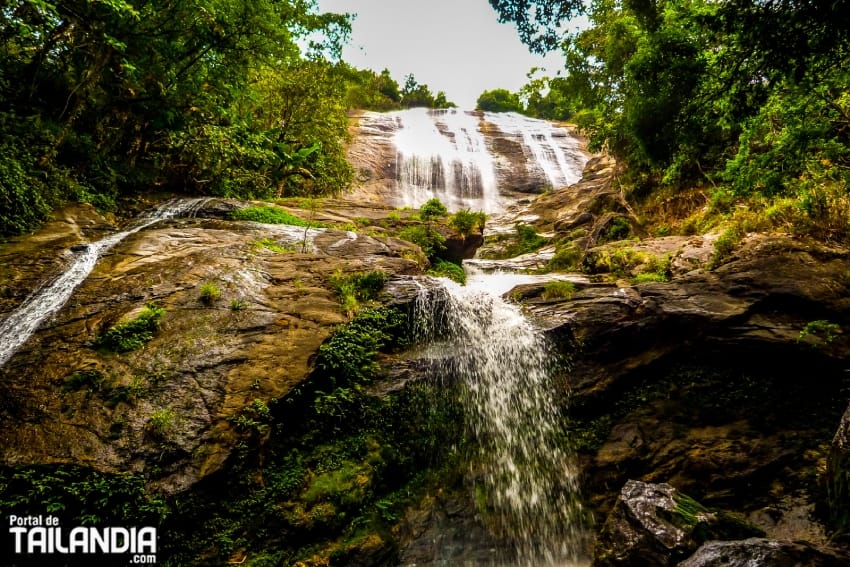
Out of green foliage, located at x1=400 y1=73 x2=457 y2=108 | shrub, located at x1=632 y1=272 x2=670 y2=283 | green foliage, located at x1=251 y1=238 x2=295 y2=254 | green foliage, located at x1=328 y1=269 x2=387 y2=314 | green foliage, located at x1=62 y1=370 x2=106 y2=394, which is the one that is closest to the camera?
green foliage, located at x1=62 y1=370 x2=106 y2=394

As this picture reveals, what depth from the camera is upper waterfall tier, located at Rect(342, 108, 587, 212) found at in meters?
25.5


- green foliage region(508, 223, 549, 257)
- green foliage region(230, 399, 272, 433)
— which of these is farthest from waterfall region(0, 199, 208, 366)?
green foliage region(508, 223, 549, 257)

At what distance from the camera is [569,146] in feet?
105

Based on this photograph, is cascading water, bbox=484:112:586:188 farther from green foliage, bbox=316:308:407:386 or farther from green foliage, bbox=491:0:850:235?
green foliage, bbox=316:308:407:386

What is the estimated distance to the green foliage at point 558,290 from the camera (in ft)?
26.2

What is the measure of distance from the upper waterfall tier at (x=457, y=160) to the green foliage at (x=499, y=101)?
53.2 ft

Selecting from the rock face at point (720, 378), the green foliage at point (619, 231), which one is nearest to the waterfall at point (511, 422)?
the rock face at point (720, 378)

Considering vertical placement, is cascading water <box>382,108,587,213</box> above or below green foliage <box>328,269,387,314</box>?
above

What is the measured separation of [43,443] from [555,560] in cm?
642

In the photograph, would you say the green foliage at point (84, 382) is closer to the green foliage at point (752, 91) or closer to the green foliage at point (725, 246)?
the green foliage at point (752, 91)

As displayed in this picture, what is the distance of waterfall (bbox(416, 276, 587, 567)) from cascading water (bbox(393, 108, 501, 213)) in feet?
57.9

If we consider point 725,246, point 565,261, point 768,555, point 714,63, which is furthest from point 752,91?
point 565,261

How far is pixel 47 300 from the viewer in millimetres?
5910

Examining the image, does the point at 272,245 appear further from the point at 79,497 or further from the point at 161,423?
the point at 79,497
